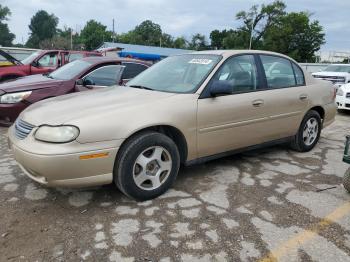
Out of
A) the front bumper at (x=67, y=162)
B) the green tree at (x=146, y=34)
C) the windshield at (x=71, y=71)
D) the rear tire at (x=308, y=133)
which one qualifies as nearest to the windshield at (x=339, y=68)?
the rear tire at (x=308, y=133)

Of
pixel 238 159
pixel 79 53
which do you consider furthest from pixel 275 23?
pixel 238 159

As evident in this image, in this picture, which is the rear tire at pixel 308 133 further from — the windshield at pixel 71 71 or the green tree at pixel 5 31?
the green tree at pixel 5 31

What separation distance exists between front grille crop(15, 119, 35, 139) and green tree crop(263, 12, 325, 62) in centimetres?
6100

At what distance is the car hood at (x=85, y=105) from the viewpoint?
10.7 ft

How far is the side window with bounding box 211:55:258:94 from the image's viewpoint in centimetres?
A: 412

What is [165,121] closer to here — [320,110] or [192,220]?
[192,220]

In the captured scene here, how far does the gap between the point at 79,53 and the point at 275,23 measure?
198 feet

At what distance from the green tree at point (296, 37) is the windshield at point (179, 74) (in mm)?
59432

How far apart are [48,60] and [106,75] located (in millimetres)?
4443

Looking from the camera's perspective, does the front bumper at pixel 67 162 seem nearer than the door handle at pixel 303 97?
Yes

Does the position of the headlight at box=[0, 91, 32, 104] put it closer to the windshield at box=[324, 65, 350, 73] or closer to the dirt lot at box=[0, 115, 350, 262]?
the dirt lot at box=[0, 115, 350, 262]

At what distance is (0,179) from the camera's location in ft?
13.5

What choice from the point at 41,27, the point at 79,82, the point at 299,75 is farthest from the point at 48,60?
the point at 41,27

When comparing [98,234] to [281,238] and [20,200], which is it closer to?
[20,200]
